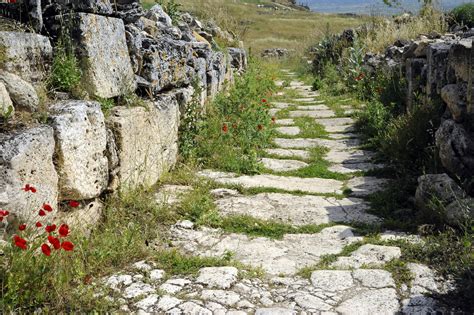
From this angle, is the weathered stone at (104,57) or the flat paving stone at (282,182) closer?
the weathered stone at (104,57)

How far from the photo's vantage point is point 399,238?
3938 mm

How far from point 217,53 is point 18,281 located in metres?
7.12

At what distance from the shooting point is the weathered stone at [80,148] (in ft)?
10.8

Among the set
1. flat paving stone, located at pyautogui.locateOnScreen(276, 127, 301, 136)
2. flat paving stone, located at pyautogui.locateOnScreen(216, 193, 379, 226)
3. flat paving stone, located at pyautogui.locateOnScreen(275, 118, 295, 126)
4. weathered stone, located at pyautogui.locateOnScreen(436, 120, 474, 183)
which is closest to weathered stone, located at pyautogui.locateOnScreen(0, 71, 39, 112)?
flat paving stone, located at pyautogui.locateOnScreen(216, 193, 379, 226)

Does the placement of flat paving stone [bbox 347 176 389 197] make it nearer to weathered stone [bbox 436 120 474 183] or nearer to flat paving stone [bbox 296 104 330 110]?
weathered stone [bbox 436 120 474 183]

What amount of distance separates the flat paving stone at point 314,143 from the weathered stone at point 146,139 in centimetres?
207

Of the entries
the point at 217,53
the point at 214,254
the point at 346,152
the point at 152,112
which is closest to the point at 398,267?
the point at 214,254

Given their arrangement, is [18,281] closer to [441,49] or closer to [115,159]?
[115,159]

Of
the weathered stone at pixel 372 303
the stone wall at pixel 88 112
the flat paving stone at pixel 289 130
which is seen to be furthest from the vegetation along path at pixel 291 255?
the flat paving stone at pixel 289 130

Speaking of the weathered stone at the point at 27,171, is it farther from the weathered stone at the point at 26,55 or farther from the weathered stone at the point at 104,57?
the weathered stone at the point at 104,57

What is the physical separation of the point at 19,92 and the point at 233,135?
12.5ft

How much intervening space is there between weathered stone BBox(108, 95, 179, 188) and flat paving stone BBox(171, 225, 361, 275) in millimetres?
692

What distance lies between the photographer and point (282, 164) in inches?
247

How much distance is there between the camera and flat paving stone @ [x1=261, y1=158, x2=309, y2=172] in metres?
6.06
